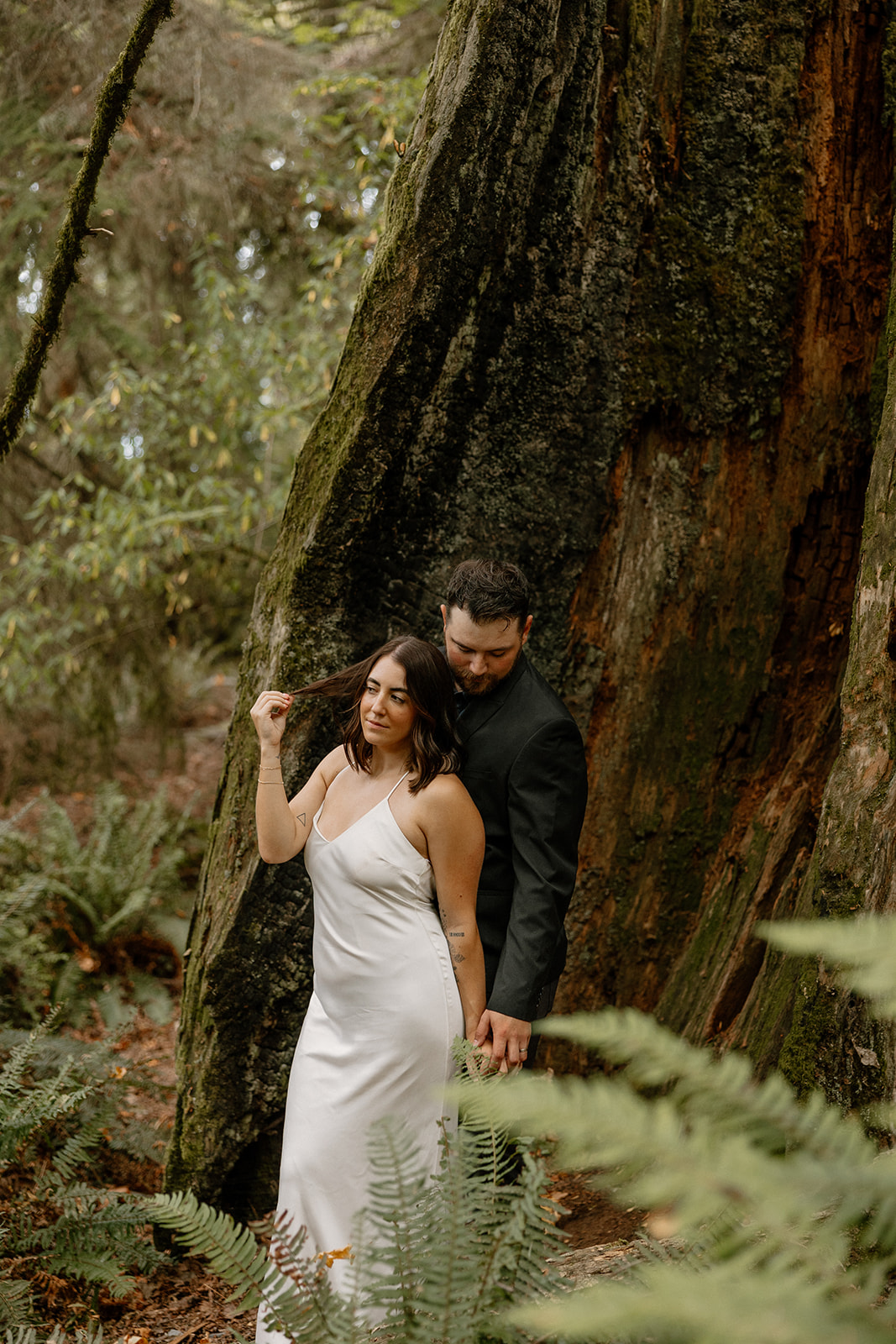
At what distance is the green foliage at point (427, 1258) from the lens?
1.87 m

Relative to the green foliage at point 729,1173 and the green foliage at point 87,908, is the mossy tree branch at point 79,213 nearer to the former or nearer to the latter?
the green foliage at point 729,1173

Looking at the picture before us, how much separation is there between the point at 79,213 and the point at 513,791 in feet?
8.51

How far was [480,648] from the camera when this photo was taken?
322 cm

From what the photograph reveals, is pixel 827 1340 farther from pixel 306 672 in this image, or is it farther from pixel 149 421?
pixel 149 421

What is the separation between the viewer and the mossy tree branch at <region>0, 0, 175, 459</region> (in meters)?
3.33

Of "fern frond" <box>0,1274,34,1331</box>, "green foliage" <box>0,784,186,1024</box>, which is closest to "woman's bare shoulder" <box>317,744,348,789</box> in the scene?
"fern frond" <box>0,1274,34,1331</box>

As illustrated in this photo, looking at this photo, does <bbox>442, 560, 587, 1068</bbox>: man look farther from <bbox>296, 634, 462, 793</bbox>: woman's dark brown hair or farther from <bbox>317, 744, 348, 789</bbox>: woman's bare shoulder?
<bbox>317, 744, 348, 789</bbox>: woman's bare shoulder

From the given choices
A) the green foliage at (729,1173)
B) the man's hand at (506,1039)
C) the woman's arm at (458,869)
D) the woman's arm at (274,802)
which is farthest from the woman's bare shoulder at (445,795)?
the green foliage at (729,1173)

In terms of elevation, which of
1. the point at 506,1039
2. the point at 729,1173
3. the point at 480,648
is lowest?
the point at 506,1039

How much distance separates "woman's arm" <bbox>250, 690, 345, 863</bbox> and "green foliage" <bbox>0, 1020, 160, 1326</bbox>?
141cm

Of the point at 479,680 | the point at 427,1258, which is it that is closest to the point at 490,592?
the point at 479,680

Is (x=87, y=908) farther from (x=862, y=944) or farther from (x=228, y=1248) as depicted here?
(x=862, y=944)

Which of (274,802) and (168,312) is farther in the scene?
(168,312)

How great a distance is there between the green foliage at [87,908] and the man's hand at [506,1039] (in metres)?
Answer: 3.62
